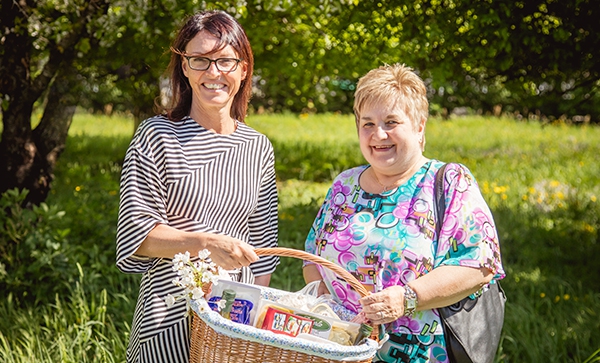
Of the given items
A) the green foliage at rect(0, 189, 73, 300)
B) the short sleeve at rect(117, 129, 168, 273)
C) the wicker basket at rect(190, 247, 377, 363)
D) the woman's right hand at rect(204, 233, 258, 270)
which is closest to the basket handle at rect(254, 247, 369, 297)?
the wicker basket at rect(190, 247, 377, 363)

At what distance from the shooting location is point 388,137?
6.95 ft

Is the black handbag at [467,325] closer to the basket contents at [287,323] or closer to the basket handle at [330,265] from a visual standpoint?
the basket handle at [330,265]

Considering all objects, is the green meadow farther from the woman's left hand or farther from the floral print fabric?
the woman's left hand

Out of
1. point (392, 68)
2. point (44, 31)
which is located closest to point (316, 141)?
point (44, 31)

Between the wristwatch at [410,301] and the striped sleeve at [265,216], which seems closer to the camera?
the wristwatch at [410,301]

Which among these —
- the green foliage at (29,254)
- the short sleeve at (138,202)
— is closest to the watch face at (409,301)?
the short sleeve at (138,202)

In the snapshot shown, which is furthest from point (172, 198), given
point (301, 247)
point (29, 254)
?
point (301, 247)

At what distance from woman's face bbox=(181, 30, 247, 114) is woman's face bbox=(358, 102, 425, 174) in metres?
0.46

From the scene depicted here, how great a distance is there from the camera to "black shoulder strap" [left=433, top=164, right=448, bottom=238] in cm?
208

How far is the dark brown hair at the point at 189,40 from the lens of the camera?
2.24 metres

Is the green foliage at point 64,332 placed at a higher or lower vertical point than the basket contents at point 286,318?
lower

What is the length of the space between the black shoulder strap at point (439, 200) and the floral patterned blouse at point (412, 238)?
1 cm

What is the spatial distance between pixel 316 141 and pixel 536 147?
10.8ft

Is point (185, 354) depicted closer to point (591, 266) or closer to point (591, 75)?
point (591, 75)
